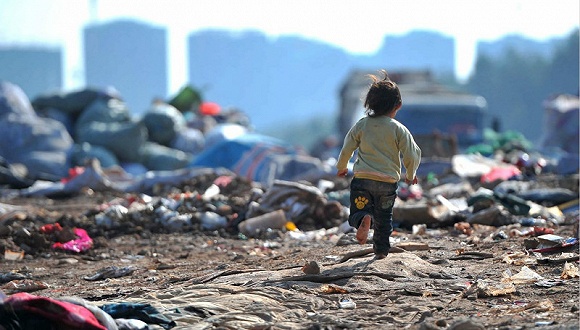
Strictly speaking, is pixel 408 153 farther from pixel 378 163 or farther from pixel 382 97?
pixel 382 97

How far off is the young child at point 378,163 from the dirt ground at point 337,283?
22 centimetres

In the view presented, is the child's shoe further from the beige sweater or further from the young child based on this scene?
the beige sweater

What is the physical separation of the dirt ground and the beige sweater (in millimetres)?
479

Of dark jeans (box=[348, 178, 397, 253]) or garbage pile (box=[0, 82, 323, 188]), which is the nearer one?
dark jeans (box=[348, 178, 397, 253])

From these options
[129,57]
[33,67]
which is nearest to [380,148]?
[33,67]

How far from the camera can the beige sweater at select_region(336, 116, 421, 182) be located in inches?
220

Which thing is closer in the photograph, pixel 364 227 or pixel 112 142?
pixel 364 227


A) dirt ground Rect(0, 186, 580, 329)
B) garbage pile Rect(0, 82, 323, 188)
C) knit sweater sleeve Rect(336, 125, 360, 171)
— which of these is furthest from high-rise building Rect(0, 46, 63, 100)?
knit sweater sleeve Rect(336, 125, 360, 171)

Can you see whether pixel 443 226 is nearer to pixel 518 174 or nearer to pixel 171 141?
pixel 518 174

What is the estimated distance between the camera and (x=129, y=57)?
191 metres

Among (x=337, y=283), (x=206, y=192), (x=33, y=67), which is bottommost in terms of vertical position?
(x=33, y=67)

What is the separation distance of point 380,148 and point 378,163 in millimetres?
84

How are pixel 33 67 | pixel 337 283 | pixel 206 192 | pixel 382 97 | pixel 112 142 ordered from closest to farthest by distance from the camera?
1. pixel 337 283
2. pixel 382 97
3. pixel 206 192
4. pixel 112 142
5. pixel 33 67

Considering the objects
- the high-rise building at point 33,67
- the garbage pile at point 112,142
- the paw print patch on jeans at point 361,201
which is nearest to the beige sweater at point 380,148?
the paw print patch on jeans at point 361,201
